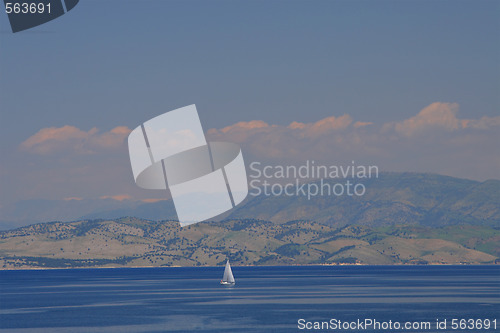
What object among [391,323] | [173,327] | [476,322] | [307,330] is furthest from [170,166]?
[476,322]

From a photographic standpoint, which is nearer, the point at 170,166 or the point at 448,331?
the point at 448,331

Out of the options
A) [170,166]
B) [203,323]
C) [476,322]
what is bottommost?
[476,322]

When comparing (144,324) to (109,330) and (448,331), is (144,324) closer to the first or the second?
(109,330)

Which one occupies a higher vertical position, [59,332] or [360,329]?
[59,332]

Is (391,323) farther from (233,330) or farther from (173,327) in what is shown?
(173,327)

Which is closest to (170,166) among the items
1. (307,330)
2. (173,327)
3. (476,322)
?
(173,327)

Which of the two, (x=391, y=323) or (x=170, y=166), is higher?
(x=170, y=166)

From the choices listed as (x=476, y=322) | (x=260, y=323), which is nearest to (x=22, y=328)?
(x=260, y=323)

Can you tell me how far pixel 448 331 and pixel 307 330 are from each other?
3194 cm

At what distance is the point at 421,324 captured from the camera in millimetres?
191375

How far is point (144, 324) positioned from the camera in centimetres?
19612

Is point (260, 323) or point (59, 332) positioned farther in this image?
point (260, 323)

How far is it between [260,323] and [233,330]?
16.8m

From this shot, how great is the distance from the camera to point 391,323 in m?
194
